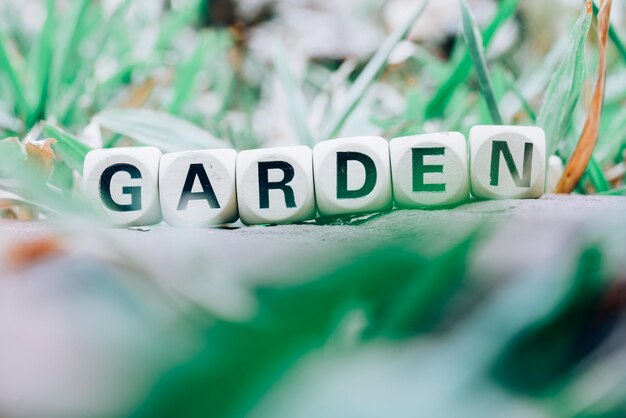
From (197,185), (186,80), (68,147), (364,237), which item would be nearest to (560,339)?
(364,237)

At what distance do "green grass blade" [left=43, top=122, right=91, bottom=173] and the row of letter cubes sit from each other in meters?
0.08

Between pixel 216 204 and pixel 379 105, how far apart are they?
31.7 inches

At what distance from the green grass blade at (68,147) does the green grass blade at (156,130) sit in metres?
0.07

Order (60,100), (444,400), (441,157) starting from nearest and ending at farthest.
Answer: (444,400) → (441,157) → (60,100)

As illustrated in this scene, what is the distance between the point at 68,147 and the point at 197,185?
15 cm

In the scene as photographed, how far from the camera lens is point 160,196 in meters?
0.39

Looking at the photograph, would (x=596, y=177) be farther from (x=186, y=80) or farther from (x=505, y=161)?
(x=186, y=80)

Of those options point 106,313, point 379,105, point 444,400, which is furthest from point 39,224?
point 379,105

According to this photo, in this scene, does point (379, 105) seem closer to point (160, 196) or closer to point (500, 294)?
point (160, 196)

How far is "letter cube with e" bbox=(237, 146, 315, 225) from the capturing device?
0.38 m

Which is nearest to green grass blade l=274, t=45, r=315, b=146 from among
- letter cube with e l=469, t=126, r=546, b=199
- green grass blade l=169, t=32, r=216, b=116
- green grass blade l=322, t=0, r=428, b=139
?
green grass blade l=322, t=0, r=428, b=139

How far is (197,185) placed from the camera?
389 mm

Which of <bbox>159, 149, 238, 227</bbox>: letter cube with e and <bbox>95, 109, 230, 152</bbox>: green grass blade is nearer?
<bbox>159, 149, 238, 227</bbox>: letter cube with e

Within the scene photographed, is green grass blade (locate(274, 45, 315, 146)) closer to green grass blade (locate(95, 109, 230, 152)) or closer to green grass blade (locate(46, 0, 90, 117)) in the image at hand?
green grass blade (locate(95, 109, 230, 152))
